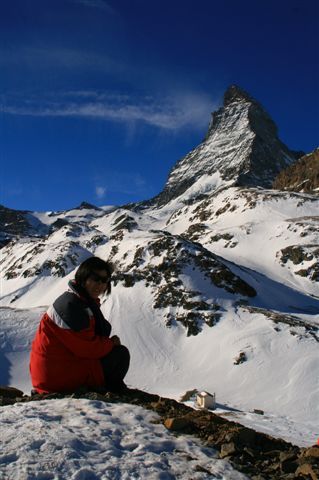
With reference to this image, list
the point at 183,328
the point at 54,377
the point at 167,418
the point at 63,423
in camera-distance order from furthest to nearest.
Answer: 1. the point at 183,328
2. the point at 54,377
3. the point at 167,418
4. the point at 63,423

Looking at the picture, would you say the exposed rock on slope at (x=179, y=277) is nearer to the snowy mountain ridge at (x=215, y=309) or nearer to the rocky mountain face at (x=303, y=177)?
the snowy mountain ridge at (x=215, y=309)

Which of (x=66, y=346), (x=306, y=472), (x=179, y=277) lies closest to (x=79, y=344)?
(x=66, y=346)

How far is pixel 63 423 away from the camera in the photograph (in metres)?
6.51

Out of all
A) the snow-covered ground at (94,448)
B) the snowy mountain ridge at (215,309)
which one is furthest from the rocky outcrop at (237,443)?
the snowy mountain ridge at (215,309)

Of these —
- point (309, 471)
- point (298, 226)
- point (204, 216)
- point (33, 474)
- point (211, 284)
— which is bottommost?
point (33, 474)

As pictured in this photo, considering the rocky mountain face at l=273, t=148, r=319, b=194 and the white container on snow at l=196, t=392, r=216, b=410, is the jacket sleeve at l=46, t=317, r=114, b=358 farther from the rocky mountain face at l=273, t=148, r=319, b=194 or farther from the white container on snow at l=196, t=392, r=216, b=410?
the rocky mountain face at l=273, t=148, r=319, b=194

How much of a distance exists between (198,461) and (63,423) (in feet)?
6.49

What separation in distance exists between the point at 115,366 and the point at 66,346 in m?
1.11

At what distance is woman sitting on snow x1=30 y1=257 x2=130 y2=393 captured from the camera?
7484 millimetres

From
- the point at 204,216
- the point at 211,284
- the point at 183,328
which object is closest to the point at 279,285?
the point at 211,284

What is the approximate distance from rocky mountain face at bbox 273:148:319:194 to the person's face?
101724 millimetres

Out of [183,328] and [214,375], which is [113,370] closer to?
[214,375]

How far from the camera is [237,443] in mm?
6375

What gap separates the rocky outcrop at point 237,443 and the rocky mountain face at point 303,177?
101981mm
